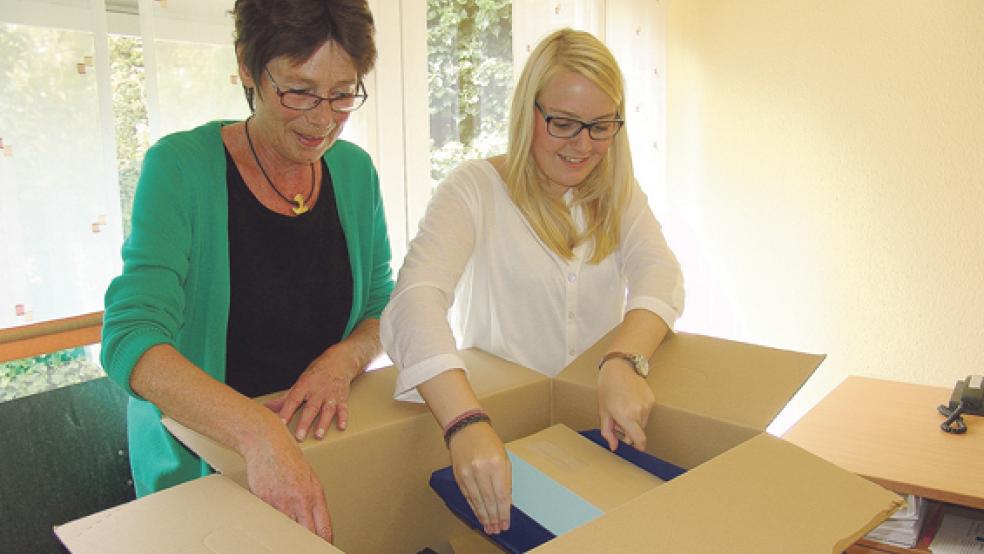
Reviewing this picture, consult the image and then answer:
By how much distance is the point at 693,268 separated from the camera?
126 inches

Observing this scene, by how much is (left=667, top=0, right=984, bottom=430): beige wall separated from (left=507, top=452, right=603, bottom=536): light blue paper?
2.33 metres

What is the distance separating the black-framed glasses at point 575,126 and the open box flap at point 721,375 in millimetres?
330

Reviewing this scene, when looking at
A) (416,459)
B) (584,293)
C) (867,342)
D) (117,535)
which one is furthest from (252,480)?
(867,342)

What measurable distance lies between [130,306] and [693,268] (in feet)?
8.99

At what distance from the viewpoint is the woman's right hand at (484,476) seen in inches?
29.1

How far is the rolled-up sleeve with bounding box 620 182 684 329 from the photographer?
3.64 feet

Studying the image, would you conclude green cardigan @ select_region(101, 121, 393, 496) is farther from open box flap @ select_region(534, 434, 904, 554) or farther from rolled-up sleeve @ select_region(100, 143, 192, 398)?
open box flap @ select_region(534, 434, 904, 554)

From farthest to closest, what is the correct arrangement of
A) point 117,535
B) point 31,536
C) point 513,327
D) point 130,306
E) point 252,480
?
1. point 513,327
2. point 31,536
3. point 130,306
4. point 252,480
5. point 117,535

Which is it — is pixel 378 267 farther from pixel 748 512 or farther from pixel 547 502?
pixel 748 512

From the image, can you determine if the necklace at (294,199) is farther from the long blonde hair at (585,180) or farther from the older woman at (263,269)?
the long blonde hair at (585,180)

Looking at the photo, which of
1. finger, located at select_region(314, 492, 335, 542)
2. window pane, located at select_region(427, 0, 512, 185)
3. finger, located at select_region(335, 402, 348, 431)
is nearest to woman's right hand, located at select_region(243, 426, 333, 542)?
finger, located at select_region(314, 492, 335, 542)

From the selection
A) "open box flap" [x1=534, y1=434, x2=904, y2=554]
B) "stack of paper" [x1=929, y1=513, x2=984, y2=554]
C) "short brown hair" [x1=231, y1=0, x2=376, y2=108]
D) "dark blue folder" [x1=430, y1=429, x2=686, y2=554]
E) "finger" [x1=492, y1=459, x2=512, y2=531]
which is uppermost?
"short brown hair" [x1=231, y1=0, x2=376, y2=108]

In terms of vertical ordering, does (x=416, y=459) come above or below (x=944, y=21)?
below

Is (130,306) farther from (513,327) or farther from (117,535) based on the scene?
(513,327)
